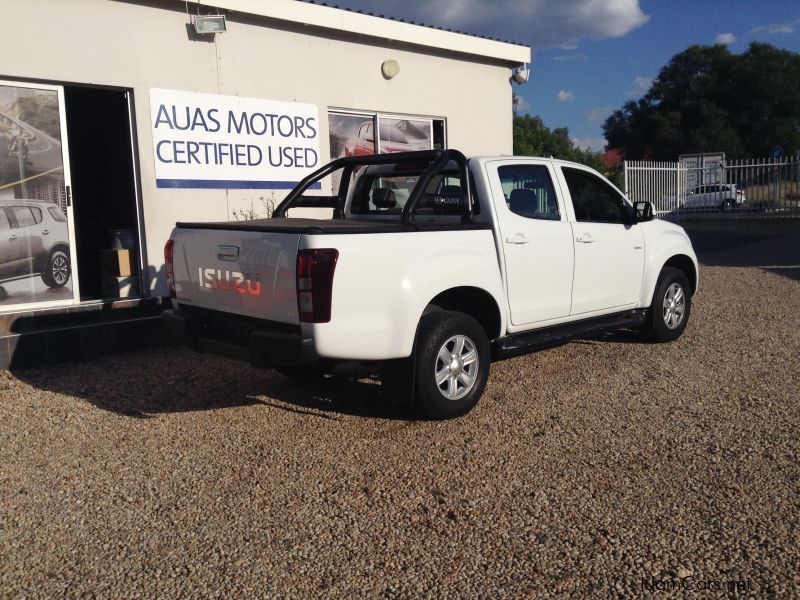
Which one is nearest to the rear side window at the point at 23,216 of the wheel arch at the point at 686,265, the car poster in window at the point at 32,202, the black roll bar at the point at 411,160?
the car poster in window at the point at 32,202

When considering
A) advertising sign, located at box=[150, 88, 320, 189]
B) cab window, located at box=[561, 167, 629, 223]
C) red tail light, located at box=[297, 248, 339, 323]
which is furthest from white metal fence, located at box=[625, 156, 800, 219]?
red tail light, located at box=[297, 248, 339, 323]

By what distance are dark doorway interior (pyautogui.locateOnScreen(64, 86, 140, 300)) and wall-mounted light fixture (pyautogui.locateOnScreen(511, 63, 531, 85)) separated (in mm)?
6460

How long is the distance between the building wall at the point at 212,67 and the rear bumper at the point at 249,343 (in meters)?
3.44

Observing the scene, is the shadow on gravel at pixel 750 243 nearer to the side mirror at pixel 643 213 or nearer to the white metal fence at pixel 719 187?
the white metal fence at pixel 719 187

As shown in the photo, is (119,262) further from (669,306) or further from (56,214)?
(669,306)

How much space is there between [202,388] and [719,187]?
66.9 ft

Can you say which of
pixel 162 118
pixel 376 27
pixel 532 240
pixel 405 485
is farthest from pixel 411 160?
pixel 376 27

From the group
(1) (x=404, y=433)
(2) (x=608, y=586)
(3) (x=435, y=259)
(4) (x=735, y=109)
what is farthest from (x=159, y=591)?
(4) (x=735, y=109)

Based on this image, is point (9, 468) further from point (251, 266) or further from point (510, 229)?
point (510, 229)

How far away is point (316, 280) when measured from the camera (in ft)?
15.3

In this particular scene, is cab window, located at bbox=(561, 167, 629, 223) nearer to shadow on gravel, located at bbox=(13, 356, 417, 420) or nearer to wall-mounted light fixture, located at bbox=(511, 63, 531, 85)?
shadow on gravel, located at bbox=(13, 356, 417, 420)

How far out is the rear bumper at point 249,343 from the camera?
4.74 metres

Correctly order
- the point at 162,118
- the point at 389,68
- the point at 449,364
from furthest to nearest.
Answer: the point at 389,68 → the point at 162,118 → the point at 449,364

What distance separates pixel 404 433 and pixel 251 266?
153cm
